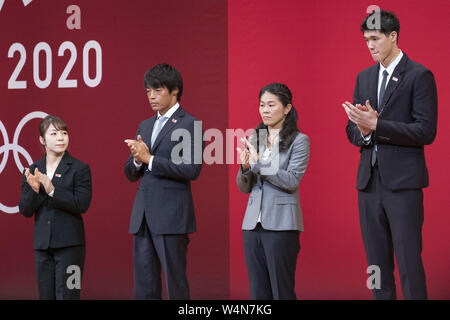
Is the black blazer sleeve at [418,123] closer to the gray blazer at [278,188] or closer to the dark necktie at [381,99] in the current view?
the dark necktie at [381,99]

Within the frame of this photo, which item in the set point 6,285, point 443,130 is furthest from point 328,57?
point 6,285

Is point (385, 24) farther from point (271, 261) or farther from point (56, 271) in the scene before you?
point (56, 271)

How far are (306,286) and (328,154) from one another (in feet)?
3.14

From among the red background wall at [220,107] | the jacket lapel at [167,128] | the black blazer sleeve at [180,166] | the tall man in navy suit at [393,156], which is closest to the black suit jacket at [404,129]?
the tall man in navy suit at [393,156]

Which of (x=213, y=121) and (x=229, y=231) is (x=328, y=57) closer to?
(x=213, y=121)

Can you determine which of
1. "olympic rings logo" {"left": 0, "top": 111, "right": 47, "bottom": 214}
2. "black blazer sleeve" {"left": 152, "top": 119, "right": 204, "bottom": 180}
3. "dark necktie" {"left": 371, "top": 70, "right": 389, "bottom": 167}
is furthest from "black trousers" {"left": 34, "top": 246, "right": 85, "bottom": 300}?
"dark necktie" {"left": 371, "top": 70, "right": 389, "bottom": 167}

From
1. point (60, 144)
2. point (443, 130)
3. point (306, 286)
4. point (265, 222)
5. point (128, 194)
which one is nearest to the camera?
point (265, 222)

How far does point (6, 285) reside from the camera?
4.78m

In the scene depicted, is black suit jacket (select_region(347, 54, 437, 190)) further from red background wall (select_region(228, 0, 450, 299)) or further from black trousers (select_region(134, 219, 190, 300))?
red background wall (select_region(228, 0, 450, 299))

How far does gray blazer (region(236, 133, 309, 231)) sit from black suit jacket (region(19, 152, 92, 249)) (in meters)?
0.94

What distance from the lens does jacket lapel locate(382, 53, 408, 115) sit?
9.66 feet

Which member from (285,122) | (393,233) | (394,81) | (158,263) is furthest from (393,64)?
(158,263)

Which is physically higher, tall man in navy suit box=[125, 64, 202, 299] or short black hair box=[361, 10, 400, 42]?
short black hair box=[361, 10, 400, 42]

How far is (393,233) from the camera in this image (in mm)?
2867
